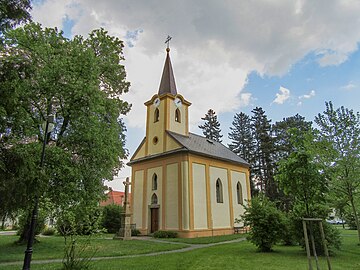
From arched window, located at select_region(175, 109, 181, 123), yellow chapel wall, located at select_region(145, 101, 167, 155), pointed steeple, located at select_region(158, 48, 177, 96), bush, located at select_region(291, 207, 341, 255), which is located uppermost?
pointed steeple, located at select_region(158, 48, 177, 96)

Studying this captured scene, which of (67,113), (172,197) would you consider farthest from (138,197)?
(67,113)

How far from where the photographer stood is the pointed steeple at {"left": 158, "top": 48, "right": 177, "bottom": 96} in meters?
27.9

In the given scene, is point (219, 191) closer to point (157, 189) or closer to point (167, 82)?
point (157, 189)

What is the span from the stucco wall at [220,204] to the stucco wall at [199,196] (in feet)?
3.83

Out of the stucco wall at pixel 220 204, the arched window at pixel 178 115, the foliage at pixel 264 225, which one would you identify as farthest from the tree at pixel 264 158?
the foliage at pixel 264 225

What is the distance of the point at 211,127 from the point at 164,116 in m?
24.4

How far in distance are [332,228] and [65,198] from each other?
12589mm

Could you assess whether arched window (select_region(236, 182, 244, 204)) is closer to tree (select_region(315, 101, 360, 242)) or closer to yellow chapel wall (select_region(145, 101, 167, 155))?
yellow chapel wall (select_region(145, 101, 167, 155))

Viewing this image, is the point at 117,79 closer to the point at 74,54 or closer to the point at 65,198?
the point at 74,54

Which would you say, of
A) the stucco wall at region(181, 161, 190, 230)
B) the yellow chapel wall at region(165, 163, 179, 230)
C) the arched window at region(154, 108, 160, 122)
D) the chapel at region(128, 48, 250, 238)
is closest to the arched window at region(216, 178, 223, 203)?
the chapel at region(128, 48, 250, 238)

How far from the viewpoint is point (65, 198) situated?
13281 millimetres

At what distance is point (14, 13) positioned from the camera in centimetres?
746

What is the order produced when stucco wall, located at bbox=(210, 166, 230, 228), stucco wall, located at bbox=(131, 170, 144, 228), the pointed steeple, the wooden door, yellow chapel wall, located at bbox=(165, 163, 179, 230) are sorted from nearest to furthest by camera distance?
1. yellow chapel wall, located at bbox=(165, 163, 179, 230)
2. the wooden door
3. stucco wall, located at bbox=(210, 166, 230, 228)
4. stucco wall, located at bbox=(131, 170, 144, 228)
5. the pointed steeple

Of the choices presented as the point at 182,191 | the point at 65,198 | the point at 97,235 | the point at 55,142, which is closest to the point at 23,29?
the point at 55,142
